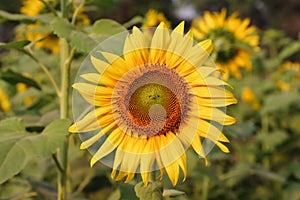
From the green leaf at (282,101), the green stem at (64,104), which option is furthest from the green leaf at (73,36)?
the green leaf at (282,101)

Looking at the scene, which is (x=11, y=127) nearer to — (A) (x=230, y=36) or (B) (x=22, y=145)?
(B) (x=22, y=145)

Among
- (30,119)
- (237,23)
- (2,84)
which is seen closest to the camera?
(30,119)

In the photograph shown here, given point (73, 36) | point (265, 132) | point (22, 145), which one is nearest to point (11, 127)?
point (22, 145)

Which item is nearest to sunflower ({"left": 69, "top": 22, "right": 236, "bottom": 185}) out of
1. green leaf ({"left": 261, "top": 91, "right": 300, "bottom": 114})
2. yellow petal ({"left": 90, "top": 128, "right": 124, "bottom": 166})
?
yellow petal ({"left": 90, "top": 128, "right": 124, "bottom": 166})

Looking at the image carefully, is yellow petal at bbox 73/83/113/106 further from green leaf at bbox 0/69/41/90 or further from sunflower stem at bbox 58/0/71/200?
green leaf at bbox 0/69/41/90

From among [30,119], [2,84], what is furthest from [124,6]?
[30,119]

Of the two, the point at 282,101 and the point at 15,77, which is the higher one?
the point at 15,77

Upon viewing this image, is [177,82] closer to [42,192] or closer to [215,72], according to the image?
[215,72]
